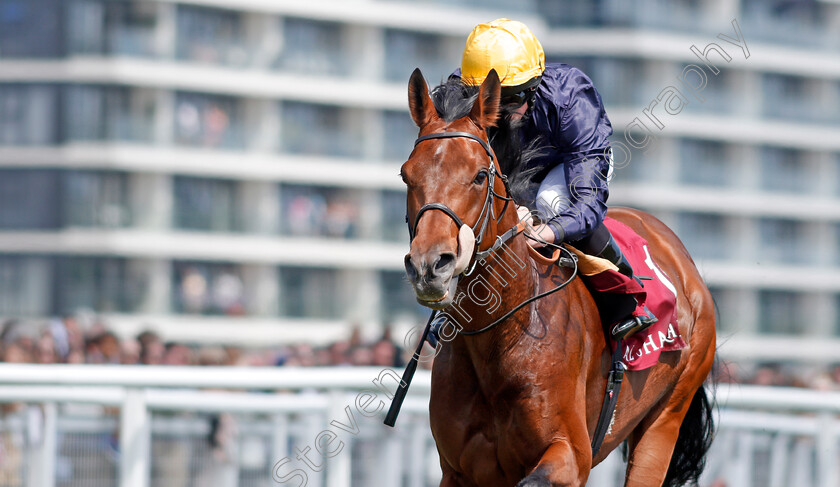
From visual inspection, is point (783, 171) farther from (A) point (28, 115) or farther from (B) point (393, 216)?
(A) point (28, 115)

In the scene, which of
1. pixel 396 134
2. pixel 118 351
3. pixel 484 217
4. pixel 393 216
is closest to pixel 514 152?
pixel 484 217

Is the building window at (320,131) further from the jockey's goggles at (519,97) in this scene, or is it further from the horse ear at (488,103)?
the horse ear at (488,103)

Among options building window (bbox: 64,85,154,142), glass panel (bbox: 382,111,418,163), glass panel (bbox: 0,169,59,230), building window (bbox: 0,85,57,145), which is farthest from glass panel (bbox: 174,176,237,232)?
glass panel (bbox: 382,111,418,163)

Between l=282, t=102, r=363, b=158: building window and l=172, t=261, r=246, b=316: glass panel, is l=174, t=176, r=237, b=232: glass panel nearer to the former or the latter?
l=172, t=261, r=246, b=316: glass panel

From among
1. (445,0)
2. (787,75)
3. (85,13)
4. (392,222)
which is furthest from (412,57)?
(787,75)

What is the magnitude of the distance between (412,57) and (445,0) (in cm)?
238

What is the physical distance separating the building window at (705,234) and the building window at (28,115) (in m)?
22.4

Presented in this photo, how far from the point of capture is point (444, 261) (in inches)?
111

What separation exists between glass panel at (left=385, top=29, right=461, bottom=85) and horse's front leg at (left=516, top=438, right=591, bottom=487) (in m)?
33.1

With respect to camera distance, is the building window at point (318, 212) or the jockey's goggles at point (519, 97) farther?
the building window at point (318, 212)

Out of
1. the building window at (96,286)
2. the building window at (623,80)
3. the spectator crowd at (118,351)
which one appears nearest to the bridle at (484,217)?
the spectator crowd at (118,351)

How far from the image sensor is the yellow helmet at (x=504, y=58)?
3480 millimetres

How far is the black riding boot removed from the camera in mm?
3752

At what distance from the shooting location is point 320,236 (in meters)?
34.3
